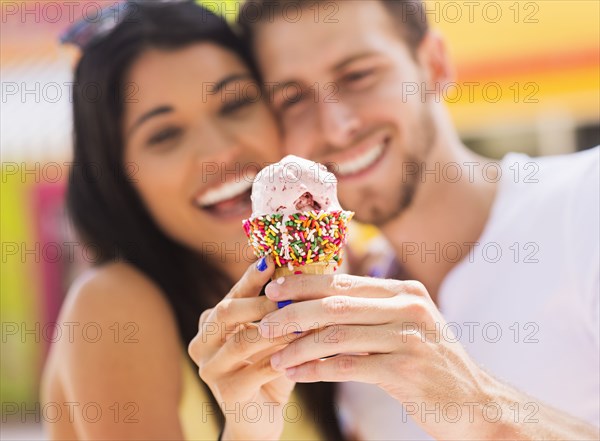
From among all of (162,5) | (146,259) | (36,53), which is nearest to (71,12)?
(36,53)

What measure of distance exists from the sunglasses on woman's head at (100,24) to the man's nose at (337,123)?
739 millimetres

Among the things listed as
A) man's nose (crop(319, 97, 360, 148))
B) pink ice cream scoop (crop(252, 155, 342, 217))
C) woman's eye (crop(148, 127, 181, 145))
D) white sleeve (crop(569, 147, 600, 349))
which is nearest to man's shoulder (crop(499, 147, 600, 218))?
white sleeve (crop(569, 147, 600, 349))

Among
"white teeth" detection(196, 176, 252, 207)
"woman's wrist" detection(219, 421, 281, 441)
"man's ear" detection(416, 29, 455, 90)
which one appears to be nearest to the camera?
"woman's wrist" detection(219, 421, 281, 441)

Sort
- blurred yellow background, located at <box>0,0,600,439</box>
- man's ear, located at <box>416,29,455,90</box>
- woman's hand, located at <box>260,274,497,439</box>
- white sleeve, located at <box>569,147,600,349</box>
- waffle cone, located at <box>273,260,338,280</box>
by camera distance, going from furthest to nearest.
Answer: blurred yellow background, located at <box>0,0,600,439</box> < man's ear, located at <box>416,29,455,90</box> < white sleeve, located at <box>569,147,600,349</box> < waffle cone, located at <box>273,260,338,280</box> < woman's hand, located at <box>260,274,497,439</box>

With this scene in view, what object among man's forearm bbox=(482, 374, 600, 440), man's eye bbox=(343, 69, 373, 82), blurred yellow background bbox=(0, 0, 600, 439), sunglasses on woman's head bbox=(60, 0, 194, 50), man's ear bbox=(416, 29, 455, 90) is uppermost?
blurred yellow background bbox=(0, 0, 600, 439)

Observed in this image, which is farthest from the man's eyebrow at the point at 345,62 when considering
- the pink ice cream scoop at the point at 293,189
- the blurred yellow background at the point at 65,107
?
the blurred yellow background at the point at 65,107

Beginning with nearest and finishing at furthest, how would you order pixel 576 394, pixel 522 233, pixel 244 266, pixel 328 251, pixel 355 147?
1. pixel 328 251
2. pixel 576 394
3. pixel 522 233
4. pixel 355 147
5. pixel 244 266

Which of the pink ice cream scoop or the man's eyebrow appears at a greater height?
the man's eyebrow

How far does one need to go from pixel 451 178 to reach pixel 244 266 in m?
0.90

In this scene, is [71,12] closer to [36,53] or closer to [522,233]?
[36,53]

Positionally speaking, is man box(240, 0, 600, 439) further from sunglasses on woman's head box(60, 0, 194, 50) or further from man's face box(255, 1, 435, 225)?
sunglasses on woman's head box(60, 0, 194, 50)

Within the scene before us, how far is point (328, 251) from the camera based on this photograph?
157 centimetres

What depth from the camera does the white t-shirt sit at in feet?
6.98

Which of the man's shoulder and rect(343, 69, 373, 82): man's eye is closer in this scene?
the man's shoulder
